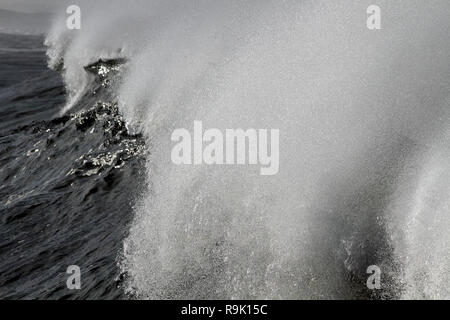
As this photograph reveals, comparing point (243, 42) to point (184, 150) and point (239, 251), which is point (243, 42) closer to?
point (184, 150)

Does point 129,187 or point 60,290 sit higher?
point 129,187

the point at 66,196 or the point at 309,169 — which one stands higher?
the point at 309,169

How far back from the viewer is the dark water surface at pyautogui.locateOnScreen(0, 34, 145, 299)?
351 inches

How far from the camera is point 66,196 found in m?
11.9

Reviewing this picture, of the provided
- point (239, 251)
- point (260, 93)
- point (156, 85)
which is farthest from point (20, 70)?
point (239, 251)

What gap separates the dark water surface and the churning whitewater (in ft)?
1.29

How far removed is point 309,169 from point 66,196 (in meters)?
5.45

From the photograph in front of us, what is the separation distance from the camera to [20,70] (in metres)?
33.5

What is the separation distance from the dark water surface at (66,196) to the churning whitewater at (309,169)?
0.39 metres

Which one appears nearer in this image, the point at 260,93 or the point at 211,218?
the point at 211,218

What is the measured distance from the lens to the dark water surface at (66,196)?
351 inches

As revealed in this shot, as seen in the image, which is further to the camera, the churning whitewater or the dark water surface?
the dark water surface

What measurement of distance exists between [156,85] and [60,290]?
704 centimetres

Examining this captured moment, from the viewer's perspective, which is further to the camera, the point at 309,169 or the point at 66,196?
the point at 66,196
